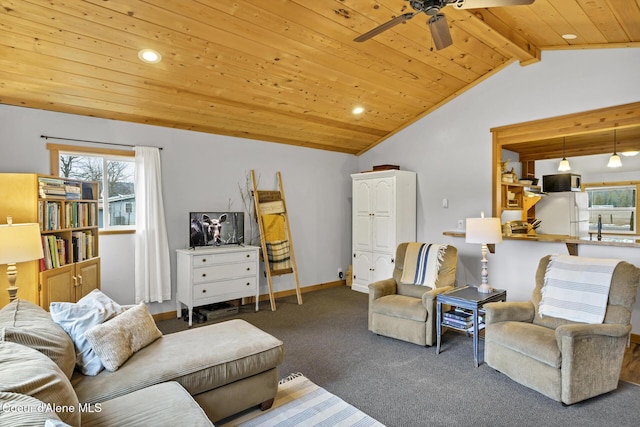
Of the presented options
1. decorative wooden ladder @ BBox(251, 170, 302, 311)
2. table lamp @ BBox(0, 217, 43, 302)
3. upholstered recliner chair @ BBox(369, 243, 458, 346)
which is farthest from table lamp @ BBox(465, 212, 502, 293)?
table lamp @ BBox(0, 217, 43, 302)

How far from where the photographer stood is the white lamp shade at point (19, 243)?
7.89 ft

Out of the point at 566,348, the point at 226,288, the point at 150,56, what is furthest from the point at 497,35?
the point at 226,288

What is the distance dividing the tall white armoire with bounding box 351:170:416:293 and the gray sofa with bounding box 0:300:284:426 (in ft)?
9.65

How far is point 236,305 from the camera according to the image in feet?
15.2

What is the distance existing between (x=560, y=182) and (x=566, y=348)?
4.18 metres

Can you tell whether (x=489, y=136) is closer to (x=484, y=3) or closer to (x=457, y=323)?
(x=457, y=323)

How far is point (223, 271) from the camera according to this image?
14.1 ft

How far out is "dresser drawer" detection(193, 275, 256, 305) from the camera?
4.13m

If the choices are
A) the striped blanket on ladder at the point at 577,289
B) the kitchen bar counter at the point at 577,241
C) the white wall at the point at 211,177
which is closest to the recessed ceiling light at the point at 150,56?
the white wall at the point at 211,177

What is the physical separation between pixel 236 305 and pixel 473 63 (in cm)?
406

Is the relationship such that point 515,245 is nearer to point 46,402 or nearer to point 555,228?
point 555,228

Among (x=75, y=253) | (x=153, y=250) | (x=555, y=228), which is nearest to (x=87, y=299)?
(x=75, y=253)

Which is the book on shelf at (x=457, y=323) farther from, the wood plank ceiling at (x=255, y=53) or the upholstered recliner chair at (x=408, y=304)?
the wood plank ceiling at (x=255, y=53)

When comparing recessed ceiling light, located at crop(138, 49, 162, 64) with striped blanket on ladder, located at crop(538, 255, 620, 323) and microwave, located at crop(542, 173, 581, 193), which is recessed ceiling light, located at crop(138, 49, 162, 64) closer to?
striped blanket on ladder, located at crop(538, 255, 620, 323)
